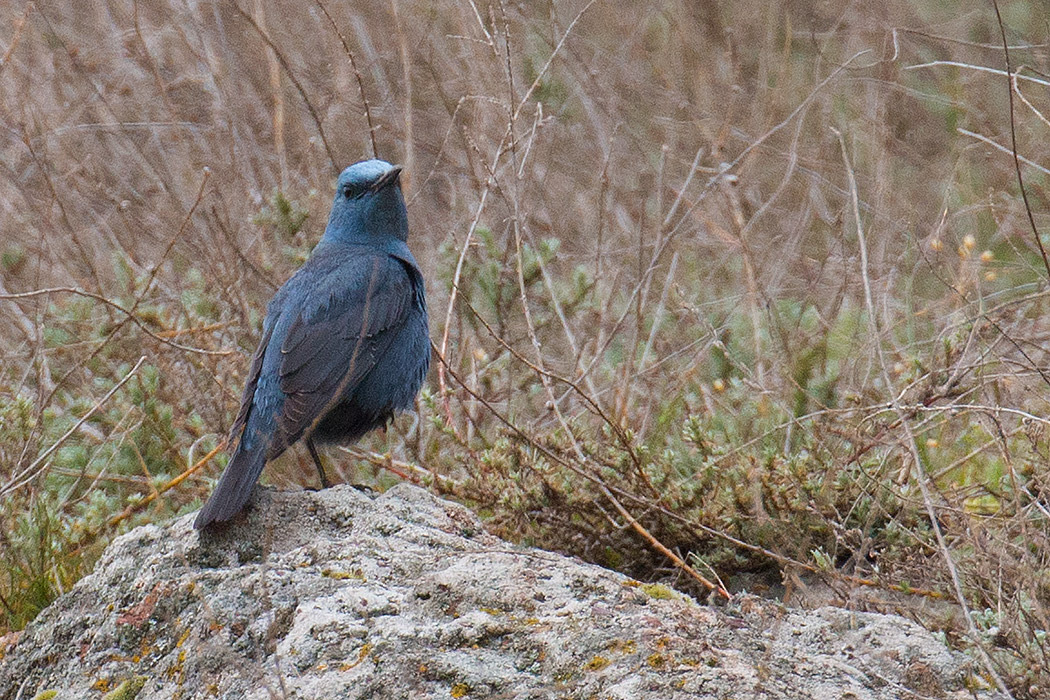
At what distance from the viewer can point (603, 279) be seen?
261 inches

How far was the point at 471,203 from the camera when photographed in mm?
7586

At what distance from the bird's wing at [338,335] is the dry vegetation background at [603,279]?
0.27 m

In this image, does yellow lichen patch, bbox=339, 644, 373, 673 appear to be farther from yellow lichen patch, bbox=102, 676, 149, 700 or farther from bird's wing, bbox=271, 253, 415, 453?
bird's wing, bbox=271, 253, 415, 453

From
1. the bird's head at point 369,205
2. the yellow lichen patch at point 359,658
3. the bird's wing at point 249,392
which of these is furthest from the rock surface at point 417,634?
the bird's head at point 369,205

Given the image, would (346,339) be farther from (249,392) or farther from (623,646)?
(623,646)

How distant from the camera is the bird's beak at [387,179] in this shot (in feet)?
16.2

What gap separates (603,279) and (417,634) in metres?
4.19

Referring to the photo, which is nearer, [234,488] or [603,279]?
[234,488]

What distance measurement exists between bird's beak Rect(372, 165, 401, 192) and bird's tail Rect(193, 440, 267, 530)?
1451 millimetres

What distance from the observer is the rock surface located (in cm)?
248

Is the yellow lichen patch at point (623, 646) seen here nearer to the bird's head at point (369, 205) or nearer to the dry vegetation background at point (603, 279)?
the dry vegetation background at point (603, 279)

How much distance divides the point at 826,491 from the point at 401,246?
2038 millimetres

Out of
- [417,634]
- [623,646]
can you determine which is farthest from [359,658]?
[623,646]

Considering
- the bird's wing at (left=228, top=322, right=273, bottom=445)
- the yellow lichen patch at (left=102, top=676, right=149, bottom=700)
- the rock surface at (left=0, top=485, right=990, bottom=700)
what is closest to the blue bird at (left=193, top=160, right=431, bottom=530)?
the bird's wing at (left=228, top=322, right=273, bottom=445)
